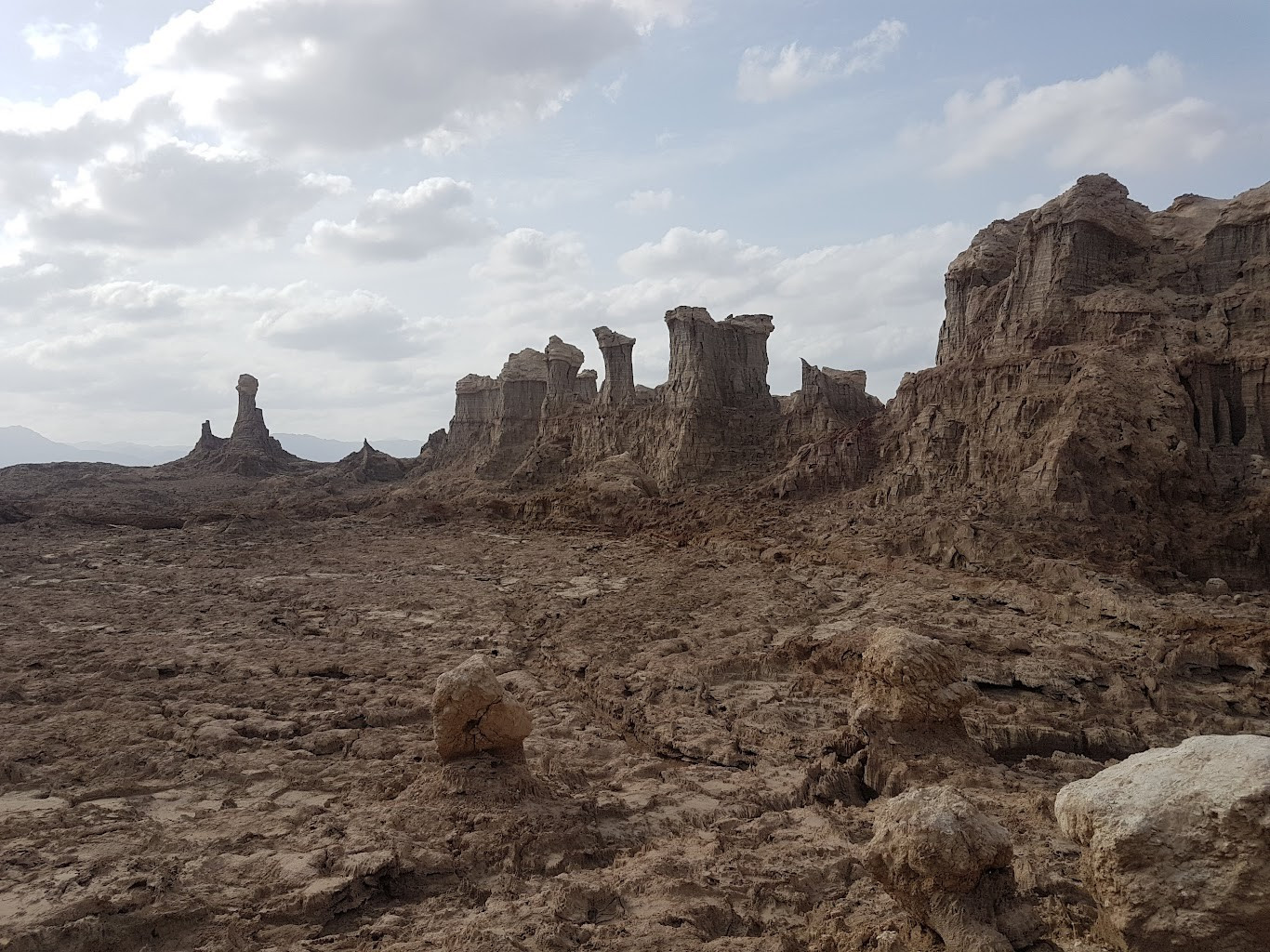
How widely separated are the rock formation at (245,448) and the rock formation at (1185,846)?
181 feet

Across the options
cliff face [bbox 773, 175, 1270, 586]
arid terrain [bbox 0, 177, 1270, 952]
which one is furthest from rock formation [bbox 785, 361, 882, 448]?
cliff face [bbox 773, 175, 1270, 586]

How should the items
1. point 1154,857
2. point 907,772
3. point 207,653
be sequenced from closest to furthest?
point 1154,857 → point 907,772 → point 207,653

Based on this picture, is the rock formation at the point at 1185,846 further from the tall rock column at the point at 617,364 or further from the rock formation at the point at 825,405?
the tall rock column at the point at 617,364

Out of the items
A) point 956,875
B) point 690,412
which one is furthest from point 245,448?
point 956,875

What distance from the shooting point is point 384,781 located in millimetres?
7156

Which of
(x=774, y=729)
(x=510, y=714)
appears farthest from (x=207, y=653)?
(x=774, y=729)

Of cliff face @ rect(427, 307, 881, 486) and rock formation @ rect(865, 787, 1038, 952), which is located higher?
cliff face @ rect(427, 307, 881, 486)

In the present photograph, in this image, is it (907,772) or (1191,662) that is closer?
(907,772)

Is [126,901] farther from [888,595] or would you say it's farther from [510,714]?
[888,595]

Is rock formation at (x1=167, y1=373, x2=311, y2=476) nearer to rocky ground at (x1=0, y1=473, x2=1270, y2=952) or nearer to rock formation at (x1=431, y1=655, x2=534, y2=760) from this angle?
rocky ground at (x1=0, y1=473, x2=1270, y2=952)

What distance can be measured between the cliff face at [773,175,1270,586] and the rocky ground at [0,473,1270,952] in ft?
9.66

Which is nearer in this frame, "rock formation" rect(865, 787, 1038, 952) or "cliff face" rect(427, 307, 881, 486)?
"rock formation" rect(865, 787, 1038, 952)

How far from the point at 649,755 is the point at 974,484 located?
1386cm

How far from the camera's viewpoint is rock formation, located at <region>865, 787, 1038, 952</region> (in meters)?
4.22
